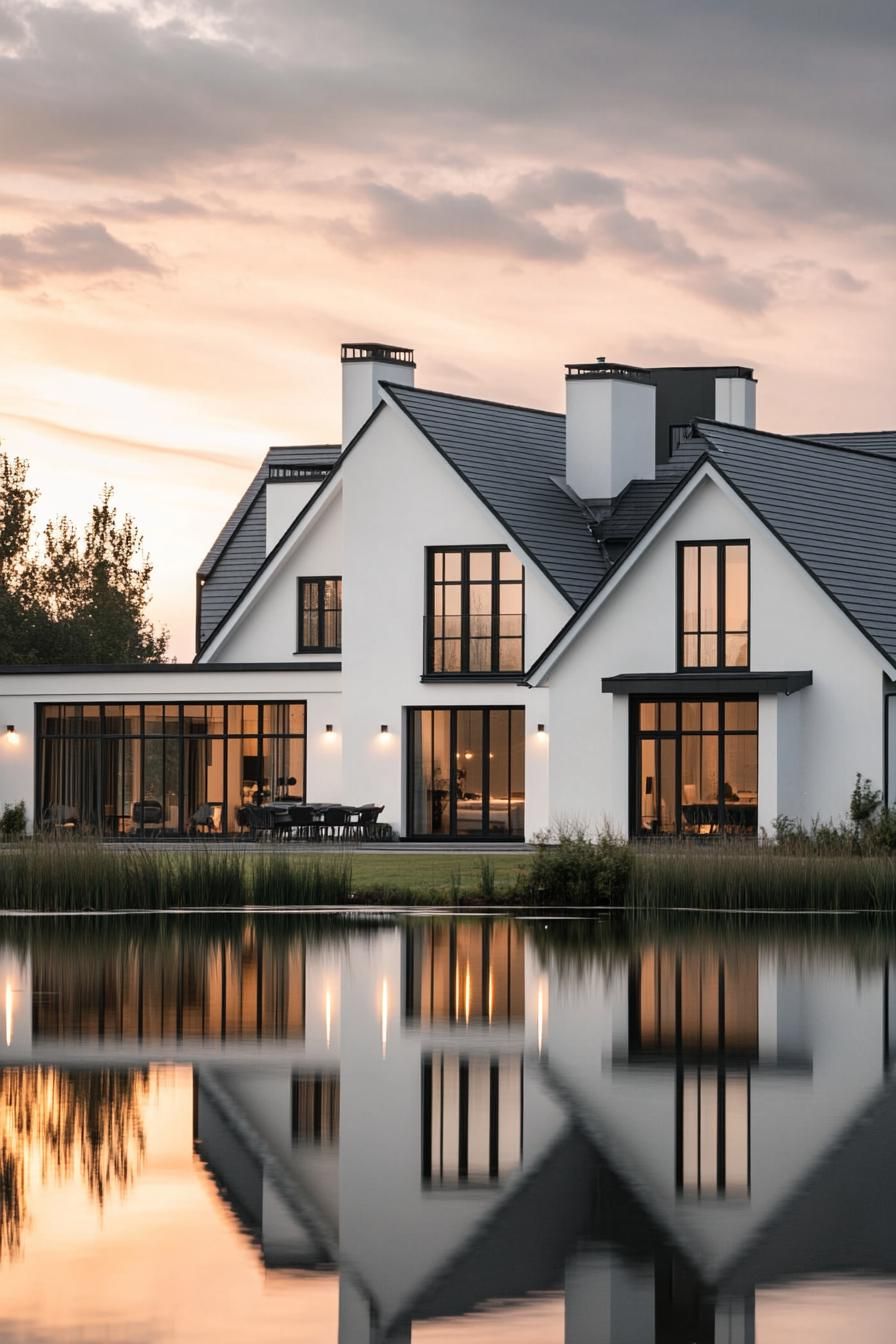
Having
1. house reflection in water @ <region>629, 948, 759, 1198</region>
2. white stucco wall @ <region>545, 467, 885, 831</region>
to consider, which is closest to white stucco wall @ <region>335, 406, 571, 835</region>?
white stucco wall @ <region>545, 467, 885, 831</region>

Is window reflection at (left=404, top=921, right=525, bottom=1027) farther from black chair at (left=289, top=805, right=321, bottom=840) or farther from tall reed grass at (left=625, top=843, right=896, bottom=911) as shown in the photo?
black chair at (left=289, top=805, right=321, bottom=840)

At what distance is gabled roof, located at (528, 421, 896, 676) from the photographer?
41.8 m

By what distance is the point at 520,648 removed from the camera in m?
47.2

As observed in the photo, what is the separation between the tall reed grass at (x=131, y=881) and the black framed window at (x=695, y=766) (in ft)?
43.7

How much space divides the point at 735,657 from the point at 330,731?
977 centimetres

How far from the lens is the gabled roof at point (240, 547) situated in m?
56.1

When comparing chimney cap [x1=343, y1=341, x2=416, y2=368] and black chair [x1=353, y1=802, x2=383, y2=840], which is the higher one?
chimney cap [x1=343, y1=341, x2=416, y2=368]

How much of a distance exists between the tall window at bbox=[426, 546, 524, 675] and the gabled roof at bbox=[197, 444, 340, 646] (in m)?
7.42

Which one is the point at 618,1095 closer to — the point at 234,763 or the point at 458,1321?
the point at 458,1321

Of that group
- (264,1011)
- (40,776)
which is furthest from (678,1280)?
(40,776)

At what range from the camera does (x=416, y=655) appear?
4797cm

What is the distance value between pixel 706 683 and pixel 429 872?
28.4ft

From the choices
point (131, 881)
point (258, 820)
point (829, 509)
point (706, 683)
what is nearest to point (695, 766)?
point (706, 683)

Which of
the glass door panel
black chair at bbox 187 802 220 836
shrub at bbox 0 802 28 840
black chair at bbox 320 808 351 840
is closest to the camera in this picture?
black chair at bbox 320 808 351 840
